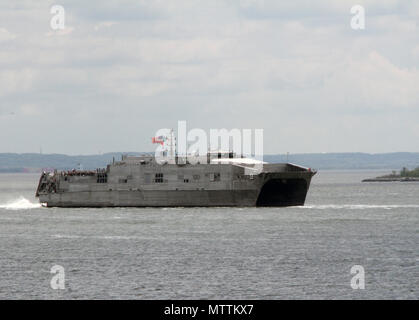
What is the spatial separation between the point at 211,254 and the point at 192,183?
3348cm

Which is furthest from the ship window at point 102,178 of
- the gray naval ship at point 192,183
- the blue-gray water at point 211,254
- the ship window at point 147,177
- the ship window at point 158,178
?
the ship window at point 158,178

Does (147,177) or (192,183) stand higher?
(147,177)

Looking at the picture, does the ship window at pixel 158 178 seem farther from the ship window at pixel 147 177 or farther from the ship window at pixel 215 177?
the ship window at pixel 215 177

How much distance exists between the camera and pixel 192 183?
95.0 metres

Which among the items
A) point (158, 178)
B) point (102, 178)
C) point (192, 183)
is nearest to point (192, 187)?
point (192, 183)

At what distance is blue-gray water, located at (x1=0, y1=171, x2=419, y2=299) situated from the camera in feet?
159

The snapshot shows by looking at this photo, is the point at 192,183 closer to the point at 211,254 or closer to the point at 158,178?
the point at 158,178

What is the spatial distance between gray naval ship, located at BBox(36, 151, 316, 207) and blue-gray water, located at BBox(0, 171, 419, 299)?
155 cm

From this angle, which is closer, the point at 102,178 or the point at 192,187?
the point at 192,187

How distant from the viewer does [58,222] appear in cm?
8800
